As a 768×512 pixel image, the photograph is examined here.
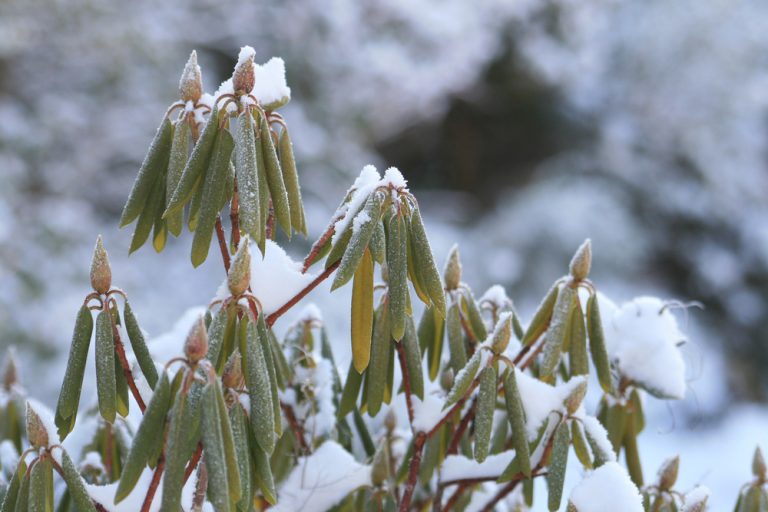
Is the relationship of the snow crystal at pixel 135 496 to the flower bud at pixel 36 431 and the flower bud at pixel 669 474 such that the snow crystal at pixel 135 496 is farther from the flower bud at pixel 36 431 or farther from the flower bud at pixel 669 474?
the flower bud at pixel 669 474

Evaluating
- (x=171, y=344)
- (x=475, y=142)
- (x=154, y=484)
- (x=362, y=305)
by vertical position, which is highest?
(x=475, y=142)

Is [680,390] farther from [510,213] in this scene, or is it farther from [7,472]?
[510,213]

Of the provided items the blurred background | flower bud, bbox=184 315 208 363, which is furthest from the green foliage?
the blurred background

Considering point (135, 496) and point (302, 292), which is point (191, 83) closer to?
point (302, 292)

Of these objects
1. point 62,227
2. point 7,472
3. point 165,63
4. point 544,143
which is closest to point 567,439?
point 7,472

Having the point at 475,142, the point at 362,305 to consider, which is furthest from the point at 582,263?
the point at 475,142

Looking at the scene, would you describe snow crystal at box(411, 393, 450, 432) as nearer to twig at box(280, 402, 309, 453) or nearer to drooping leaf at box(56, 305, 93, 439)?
twig at box(280, 402, 309, 453)
